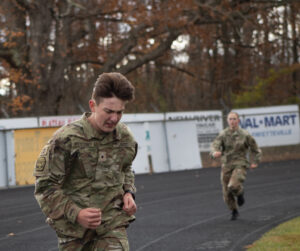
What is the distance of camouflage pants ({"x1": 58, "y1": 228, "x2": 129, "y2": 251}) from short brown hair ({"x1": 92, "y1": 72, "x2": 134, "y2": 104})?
2.94 feet

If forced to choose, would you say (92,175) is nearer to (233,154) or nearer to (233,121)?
(233,121)

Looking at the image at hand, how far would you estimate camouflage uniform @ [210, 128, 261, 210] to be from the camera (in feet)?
36.5

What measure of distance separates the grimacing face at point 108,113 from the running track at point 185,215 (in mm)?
4815

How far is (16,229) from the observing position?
10906 mm

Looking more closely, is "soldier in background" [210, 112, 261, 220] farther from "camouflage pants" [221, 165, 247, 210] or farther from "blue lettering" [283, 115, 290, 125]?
"blue lettering" [283, 115, 290, 125]

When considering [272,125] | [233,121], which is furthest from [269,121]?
[233,121]

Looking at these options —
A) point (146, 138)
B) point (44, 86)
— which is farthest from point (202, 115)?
point (44, 86)

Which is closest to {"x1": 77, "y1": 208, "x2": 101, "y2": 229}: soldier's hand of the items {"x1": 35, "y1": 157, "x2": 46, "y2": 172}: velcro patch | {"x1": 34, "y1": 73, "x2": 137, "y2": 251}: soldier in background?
{"x1": 34, "y1": 73, "x2": 137, "y2": 251}: soldier in background

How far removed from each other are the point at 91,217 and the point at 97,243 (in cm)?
36

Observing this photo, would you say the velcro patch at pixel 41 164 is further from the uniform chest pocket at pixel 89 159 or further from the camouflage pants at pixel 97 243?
the camouflage pants at pixel 97 243

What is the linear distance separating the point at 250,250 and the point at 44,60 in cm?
1727

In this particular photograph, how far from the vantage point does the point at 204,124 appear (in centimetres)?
2452

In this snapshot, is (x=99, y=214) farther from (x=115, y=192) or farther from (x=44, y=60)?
(x=44, y=60)

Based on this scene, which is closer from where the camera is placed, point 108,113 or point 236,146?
point 108,113
